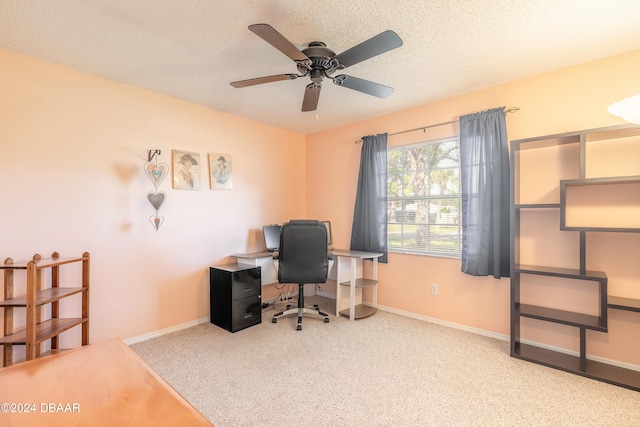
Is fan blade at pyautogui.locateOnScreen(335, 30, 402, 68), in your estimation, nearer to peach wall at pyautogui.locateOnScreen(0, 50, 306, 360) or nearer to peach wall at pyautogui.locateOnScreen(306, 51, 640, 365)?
peach wall at pyautogui.locateOnScreen(306, 51, 640, 365)

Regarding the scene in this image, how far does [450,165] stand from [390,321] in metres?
1.92

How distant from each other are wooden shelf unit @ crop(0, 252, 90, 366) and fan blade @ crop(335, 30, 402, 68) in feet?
8.13

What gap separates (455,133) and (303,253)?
2.13 metres

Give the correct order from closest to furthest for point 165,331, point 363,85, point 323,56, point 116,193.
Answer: point 323,56, point 363,85, point 116,193, point 165,331

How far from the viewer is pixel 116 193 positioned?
108 inches

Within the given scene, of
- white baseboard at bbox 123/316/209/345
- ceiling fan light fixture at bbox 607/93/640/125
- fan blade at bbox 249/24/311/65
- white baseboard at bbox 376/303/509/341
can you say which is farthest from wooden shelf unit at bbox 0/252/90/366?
ceiling fan light fixture at bbox 607/93/640/125

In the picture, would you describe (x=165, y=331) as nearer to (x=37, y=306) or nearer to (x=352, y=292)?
(x=37, y=306)

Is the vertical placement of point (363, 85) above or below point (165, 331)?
above

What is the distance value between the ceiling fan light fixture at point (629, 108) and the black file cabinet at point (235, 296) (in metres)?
3.22

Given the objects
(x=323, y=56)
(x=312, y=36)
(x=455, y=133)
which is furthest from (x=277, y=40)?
(x=455, y=133)

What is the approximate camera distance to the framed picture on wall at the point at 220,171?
3.46 meters

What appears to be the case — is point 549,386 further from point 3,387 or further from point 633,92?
point 3,387

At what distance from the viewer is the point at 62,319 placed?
2357mm

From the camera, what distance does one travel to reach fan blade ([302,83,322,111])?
7.42ft
